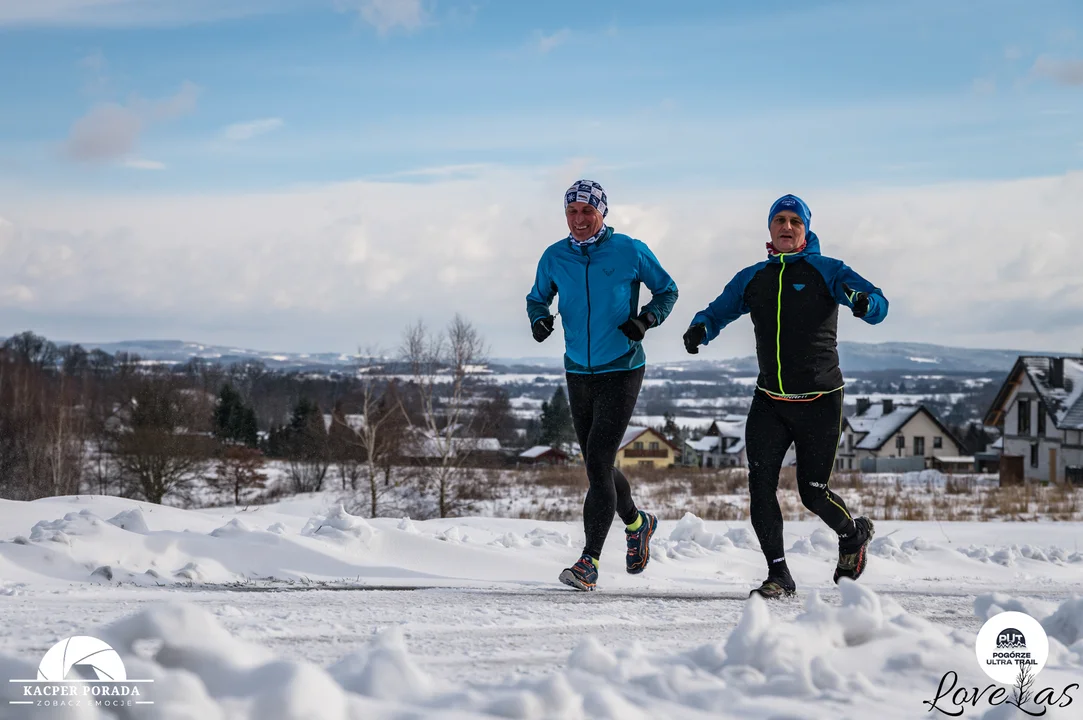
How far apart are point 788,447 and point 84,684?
139 inches

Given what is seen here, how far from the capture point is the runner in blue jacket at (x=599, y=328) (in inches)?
208

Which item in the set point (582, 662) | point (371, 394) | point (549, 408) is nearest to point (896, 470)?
point (549, 408)

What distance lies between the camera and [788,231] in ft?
16.6

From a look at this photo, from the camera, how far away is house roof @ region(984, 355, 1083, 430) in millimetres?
40656

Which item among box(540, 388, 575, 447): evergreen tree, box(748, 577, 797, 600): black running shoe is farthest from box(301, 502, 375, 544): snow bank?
box(540, 388, 575, 447): evergreen tree

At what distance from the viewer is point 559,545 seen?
730 cm

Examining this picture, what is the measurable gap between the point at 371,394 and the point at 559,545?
107 ft

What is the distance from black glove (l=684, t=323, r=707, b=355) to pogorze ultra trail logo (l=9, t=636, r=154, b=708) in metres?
3.38

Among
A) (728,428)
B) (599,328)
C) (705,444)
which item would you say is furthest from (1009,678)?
(705,444)

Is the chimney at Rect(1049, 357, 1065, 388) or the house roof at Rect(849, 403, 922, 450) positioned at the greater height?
the chimney at Rect(1049, 357, 1065, 388)

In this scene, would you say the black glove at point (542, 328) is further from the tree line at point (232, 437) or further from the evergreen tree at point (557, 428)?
the evergreen tree at point (557, 428)

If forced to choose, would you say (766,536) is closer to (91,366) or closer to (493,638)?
(493,638)

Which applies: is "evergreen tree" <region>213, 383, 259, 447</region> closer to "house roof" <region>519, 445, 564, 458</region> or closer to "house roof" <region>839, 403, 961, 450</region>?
"house roof" <region>519, 445, 564, 458</region>

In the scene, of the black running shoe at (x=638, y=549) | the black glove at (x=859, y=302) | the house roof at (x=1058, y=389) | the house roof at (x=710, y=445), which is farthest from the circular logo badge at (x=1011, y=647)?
the house roof at (x=710, y=445)
